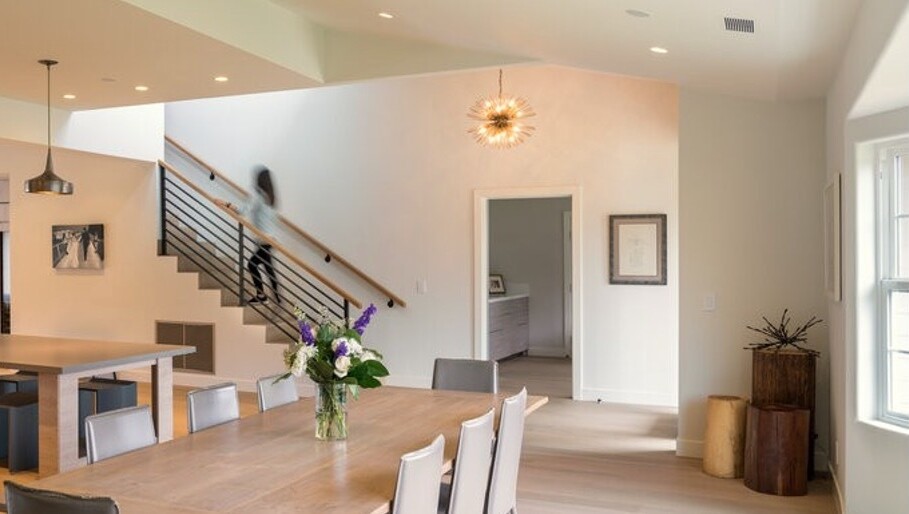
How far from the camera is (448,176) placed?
8086 millimetres

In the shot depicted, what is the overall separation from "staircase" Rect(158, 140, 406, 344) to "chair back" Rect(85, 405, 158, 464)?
4.74 meters

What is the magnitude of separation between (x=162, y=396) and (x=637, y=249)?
4388 millimetres

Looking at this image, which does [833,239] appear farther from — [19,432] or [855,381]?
[19,432]

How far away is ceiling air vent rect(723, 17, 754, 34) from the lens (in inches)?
131

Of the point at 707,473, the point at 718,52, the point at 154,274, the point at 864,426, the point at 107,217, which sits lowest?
the point at 707,473

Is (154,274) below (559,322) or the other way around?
the other way around

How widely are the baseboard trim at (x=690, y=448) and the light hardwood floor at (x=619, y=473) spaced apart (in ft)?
0.22

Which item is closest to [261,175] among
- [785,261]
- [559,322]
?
[559,322]

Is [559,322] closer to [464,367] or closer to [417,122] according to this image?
[417,122]

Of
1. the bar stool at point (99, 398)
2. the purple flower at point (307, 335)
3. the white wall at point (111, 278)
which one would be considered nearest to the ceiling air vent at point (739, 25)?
the purple flower at point (307, 335)

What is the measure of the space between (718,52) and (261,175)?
6096 millimetres

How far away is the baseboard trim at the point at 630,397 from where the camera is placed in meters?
7.29

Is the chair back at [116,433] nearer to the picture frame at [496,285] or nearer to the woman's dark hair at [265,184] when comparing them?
the woman's dark hair at [265,184]

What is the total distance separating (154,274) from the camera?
28.0 feet
